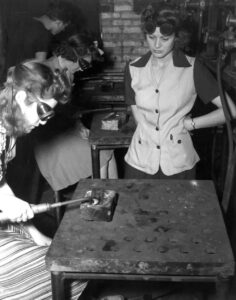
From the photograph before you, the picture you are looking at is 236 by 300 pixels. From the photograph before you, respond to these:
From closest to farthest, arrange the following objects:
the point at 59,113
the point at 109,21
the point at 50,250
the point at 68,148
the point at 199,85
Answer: the point at 50,250
the point at 199,85
the point at 68,148
the point at 59,113
the point at 109,21

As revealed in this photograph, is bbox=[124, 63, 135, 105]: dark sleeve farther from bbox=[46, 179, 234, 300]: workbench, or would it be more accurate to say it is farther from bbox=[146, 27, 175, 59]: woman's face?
bbox=[46, 179, 234, 300]: workbench

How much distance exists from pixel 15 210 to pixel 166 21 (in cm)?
126

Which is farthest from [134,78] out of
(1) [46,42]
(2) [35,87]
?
(1) [46,42]

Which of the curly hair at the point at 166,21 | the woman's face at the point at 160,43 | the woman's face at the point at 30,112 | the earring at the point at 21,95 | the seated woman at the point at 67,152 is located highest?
the curly hair at the point at 166,21

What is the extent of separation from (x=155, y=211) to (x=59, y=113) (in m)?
1.66

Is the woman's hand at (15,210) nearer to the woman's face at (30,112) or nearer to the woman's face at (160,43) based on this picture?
the woman's face at (30,112)

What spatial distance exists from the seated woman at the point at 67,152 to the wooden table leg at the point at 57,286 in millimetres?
1473

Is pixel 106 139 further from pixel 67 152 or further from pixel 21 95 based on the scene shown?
pixel 21 95

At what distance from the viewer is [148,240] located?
1.57 metres

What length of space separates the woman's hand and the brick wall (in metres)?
3.20

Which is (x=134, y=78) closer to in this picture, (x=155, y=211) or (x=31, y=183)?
(x=155, y=211)

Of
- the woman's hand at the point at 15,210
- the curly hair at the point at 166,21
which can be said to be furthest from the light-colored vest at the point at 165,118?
the woman's hand at the point at 15,210

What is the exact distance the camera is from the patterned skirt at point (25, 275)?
1.70 metres

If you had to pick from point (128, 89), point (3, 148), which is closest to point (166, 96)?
point (128, 89)
